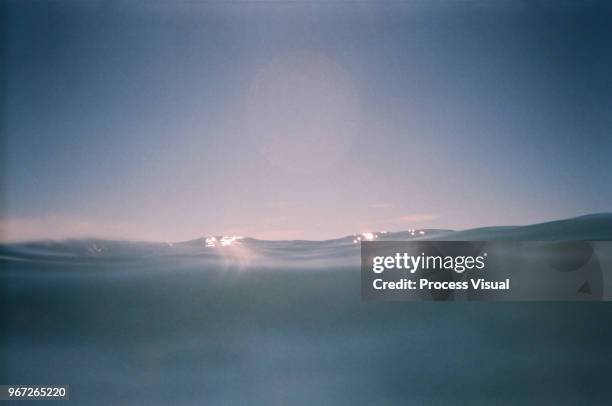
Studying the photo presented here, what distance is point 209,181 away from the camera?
2.84 m

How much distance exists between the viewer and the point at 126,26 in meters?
2.89

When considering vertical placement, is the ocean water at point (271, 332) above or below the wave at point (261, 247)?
below

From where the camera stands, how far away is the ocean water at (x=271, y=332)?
281 cm

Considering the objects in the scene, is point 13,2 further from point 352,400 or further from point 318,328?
point 352,400

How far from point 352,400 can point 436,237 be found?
1.03 m

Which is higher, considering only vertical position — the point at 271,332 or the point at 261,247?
the point at 261,247

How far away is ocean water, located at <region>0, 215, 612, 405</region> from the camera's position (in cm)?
281

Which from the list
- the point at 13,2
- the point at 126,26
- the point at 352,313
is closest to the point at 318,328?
the point at 352,313

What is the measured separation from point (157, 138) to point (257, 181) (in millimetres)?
631

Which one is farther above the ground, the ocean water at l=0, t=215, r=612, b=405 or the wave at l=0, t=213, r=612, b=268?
the wave at l=0, t=213, r=612, b=268


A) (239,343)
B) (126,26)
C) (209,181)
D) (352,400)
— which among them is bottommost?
(352,400)

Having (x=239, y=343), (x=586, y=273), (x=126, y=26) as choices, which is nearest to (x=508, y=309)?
(x=586, y=273)

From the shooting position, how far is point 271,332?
2.82m

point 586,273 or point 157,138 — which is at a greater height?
point 157,138
